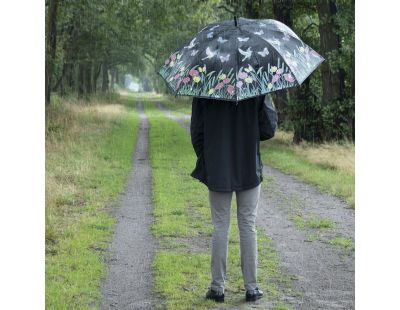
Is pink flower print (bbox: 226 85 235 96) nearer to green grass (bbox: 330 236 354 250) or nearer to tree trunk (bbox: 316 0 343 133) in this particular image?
green grass (bbox: 330 236 354 250)

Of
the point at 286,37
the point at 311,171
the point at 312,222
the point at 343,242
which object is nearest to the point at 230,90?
the point at 286,37

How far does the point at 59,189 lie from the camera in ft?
34.6

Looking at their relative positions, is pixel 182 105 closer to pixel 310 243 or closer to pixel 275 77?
pixel 310 243

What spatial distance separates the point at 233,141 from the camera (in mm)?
5113

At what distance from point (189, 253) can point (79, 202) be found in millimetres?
3550

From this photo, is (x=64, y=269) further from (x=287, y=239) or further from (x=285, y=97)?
(x=285, y=97)

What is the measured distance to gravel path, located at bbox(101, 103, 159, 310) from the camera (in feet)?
17.7

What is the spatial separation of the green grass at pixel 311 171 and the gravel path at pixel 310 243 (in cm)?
27

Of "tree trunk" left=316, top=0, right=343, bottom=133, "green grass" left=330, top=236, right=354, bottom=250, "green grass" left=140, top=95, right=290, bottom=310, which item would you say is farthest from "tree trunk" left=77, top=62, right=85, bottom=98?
"green grass" left=330, top=236, right=354, bottom=250

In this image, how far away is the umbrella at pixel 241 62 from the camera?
194 inches

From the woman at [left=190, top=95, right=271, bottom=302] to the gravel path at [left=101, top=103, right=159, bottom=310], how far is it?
0.91 metres

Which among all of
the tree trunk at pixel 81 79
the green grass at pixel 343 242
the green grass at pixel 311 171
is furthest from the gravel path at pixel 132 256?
the tree trunk at pixel 81 79

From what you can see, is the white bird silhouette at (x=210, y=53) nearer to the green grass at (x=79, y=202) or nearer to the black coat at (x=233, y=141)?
the black coat at (x=233, y=141)
